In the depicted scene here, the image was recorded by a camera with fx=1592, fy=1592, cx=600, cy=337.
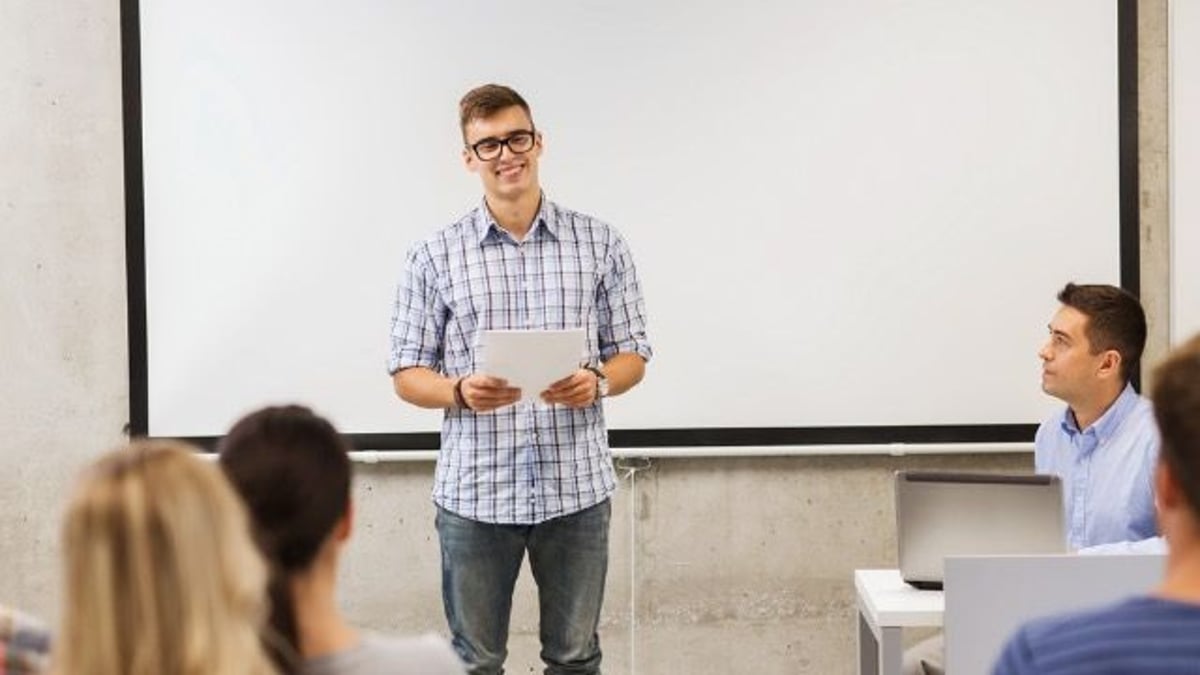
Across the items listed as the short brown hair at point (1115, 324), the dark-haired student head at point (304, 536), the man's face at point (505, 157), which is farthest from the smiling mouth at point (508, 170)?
the dark-haired student head at point (304, 536)

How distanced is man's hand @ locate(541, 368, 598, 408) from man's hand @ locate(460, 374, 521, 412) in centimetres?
8

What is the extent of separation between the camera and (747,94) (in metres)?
4.84

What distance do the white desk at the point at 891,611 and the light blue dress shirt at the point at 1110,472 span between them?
39cm

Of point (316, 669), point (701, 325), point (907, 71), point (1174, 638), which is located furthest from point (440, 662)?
point (907, 71)

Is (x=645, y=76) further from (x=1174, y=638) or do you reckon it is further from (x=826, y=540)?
(x=1174, y=638)

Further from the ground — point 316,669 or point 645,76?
point 645,76

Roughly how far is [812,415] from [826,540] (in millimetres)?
399

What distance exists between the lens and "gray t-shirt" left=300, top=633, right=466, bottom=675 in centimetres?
173

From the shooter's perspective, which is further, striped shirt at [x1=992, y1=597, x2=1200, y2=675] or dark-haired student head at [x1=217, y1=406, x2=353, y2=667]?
dark-haired student head at [x1=217, y1=406, x2=353, y2=667]

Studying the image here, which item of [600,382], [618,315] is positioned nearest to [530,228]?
[618,315]

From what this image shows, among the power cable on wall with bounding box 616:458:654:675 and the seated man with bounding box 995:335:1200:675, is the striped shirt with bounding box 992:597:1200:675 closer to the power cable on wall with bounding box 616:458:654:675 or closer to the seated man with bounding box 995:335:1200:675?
the seated man with bounding box 995:335:1200:675

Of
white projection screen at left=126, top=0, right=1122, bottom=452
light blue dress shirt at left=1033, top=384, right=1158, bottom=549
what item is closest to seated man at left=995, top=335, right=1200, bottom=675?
light blue dress shirt at left=1033, top=384, right=1158, bottom=549

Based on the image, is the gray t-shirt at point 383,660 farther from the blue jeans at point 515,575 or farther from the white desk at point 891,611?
the blue jeans at point 515,575

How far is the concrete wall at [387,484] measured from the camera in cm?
479
